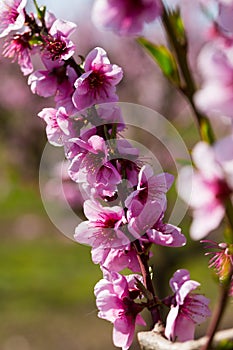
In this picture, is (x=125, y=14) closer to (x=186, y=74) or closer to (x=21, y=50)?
(x=186, y=74)

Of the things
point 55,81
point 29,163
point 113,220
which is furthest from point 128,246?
point 29,163

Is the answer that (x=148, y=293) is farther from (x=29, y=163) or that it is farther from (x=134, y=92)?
→ (x=134, y=92)

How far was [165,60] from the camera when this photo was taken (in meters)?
0.68

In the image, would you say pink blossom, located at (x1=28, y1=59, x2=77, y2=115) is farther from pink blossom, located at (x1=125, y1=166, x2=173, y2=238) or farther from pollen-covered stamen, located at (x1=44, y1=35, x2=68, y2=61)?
pink blossom, located at (x1=125, y1=166, x2=173, y2=238)

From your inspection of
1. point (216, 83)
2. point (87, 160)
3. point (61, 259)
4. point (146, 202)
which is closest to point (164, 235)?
point (146, 202)

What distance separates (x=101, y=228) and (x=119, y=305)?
0.12 meters

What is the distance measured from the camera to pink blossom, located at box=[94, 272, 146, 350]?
35.3 inches

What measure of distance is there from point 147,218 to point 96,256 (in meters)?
0.10

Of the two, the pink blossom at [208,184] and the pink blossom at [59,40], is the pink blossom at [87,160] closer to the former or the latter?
the pink blossom at [59,40]

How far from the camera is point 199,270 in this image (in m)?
7.77

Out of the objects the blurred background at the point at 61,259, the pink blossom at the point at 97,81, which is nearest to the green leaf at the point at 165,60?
the pink blossom at the point at 97,81

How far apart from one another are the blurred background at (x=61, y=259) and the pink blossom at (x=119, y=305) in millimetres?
3594

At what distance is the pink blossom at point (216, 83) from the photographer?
50cm

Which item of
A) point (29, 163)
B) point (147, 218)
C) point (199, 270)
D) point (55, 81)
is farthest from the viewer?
point (199, 270)
